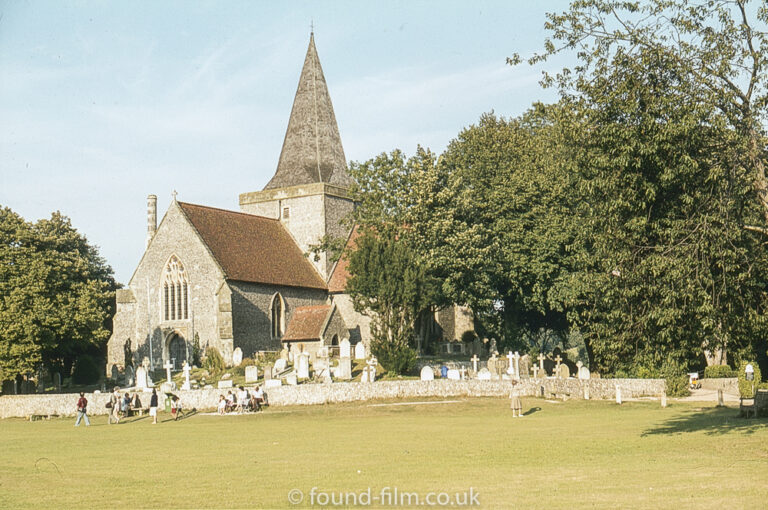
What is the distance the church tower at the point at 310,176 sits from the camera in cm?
6128

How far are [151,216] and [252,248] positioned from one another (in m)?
9.75

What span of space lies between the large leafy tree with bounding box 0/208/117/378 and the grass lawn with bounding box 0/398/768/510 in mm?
15081

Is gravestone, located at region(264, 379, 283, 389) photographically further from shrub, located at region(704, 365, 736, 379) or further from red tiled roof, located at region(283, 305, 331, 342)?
shrub, located at region(704, 365, 736, 379)

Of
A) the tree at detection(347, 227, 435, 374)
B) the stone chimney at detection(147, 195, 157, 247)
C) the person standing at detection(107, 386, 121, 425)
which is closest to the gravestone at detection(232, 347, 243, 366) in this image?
the tree at detection(347, 227, 435, 374)

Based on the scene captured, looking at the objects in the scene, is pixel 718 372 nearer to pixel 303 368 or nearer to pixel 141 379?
pixel 303 368

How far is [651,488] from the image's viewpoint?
13.5m

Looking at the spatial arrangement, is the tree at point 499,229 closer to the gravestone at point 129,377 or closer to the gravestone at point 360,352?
the gravestone at point 360,352

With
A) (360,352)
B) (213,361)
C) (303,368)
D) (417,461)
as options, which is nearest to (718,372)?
(360,352)

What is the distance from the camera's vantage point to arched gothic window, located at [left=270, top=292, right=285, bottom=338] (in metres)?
54.8

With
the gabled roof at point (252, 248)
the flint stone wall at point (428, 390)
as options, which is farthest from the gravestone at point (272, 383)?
the gabled roof at point (252, 248)

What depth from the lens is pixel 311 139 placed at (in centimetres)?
6328

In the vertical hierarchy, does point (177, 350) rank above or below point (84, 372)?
above

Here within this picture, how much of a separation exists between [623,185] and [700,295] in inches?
117

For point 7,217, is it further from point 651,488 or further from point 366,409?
point 651,488
